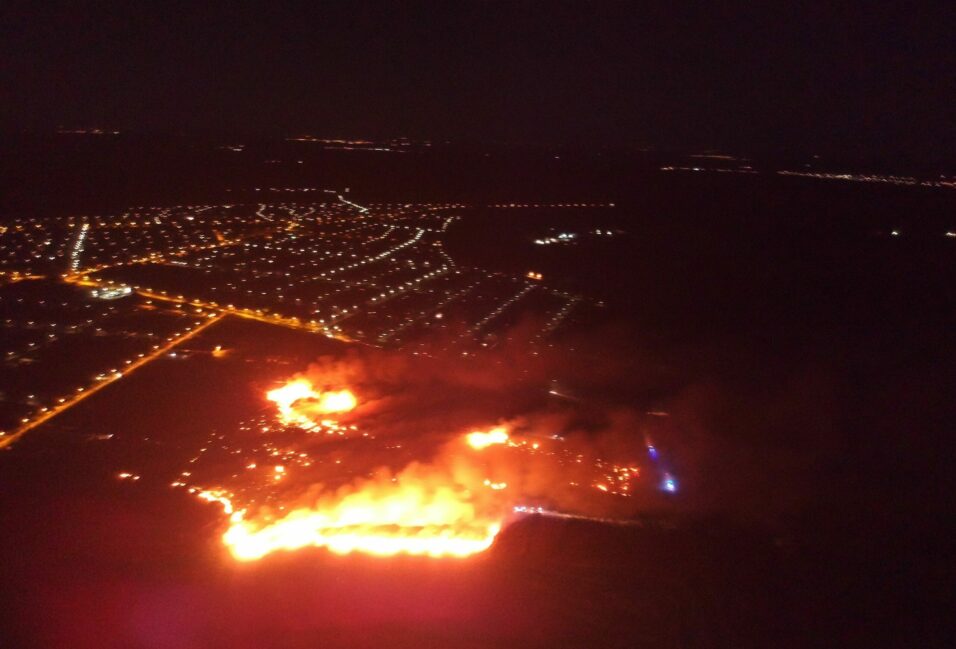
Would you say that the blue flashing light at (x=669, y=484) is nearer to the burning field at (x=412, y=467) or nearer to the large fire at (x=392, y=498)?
the burning field at (x=412, y=467)

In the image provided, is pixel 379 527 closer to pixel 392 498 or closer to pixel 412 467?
pixel 392 498

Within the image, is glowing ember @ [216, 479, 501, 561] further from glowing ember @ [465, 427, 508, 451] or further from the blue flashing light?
the blue flashing light

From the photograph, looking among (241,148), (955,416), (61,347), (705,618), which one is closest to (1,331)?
(61,347)

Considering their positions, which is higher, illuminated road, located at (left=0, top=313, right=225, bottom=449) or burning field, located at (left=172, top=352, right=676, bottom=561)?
burning field, located at (left=172, top=352, right=676, bottom=561)

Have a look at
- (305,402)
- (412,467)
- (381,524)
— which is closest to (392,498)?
(381,524)

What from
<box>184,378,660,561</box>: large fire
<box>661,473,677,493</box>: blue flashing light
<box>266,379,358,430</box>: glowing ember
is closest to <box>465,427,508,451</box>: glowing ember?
<box>184,378,660,561</box>: large fire

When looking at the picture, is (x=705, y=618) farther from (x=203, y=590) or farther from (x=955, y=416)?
(x=955, y=416)

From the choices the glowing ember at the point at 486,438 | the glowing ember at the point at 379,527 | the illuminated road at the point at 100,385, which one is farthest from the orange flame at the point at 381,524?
the illuminated road at the point at 100,385
